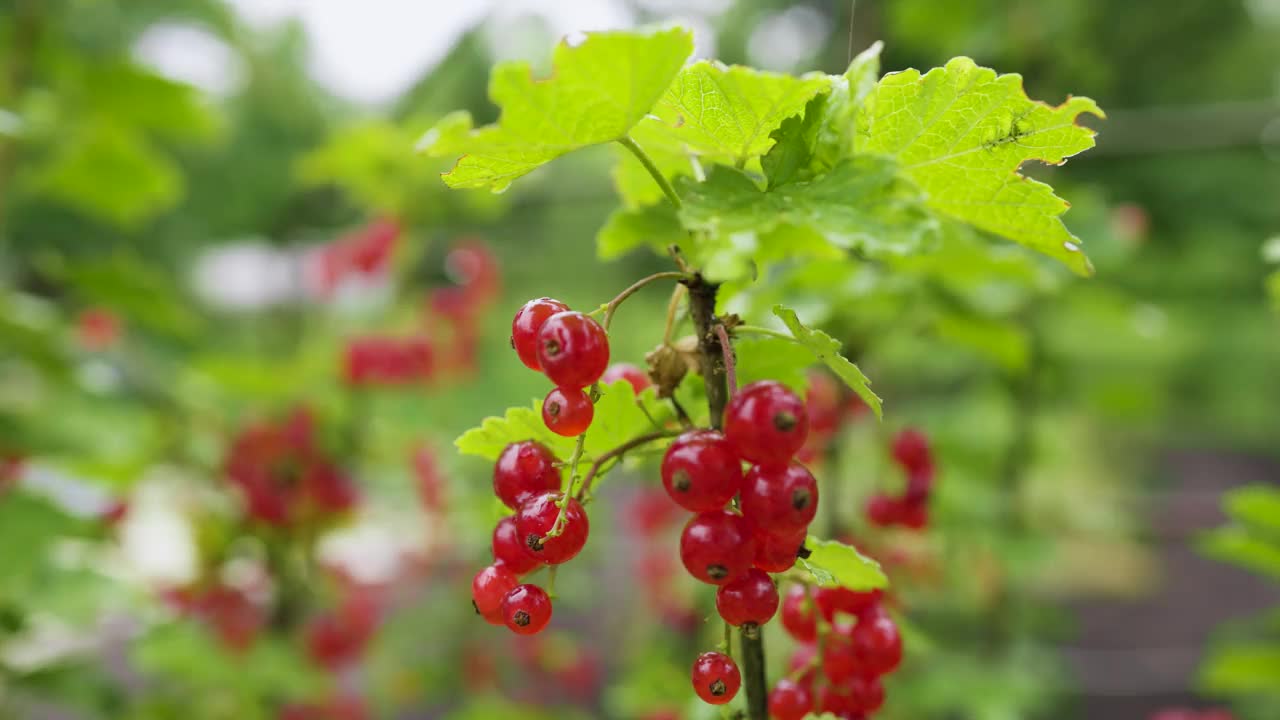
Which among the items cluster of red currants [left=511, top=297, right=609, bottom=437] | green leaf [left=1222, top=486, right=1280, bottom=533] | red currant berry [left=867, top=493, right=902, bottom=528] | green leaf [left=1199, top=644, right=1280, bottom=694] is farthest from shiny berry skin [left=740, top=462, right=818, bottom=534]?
green leaf [left=1199, top=644, right=1280, bottom=694]

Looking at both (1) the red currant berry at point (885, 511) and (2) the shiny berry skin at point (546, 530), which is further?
(1) the red currant berry at point (885, 511)

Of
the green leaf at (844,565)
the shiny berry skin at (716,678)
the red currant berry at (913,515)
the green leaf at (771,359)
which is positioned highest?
the red currant berry at (913,515)

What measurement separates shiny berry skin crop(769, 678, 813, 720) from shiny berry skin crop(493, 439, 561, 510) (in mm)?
197

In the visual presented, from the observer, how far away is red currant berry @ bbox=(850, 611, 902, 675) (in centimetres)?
52

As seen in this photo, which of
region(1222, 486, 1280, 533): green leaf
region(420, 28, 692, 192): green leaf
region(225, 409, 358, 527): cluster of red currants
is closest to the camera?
region(420, 28, 692, 192): green leaf

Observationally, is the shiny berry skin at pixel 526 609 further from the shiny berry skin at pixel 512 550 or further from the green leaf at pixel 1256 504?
the green leaf at pixel 1256 504

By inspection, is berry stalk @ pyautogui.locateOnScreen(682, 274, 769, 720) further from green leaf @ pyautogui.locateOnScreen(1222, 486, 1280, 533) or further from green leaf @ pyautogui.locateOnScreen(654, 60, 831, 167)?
green leaf @ pyautogui.locateOnScreen(1222, 486, 1280, 533)

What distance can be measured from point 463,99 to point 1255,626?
2.89m

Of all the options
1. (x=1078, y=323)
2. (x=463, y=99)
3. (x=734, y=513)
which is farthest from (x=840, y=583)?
(x=463, y=99)

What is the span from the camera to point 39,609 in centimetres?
146

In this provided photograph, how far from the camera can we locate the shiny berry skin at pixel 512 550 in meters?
0.45

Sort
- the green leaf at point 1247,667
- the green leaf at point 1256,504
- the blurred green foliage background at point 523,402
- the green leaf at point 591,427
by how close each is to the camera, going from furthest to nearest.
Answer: the blurred green foliage background at point 523,402 < the green leaf at point 1247,667 < the green leaf at point 1256,504 < the green leaf at point 591,427

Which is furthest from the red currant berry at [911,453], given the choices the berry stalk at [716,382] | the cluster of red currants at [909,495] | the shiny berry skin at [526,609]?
the shiny berry skin at [526,609]

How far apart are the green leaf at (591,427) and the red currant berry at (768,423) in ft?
0.32
